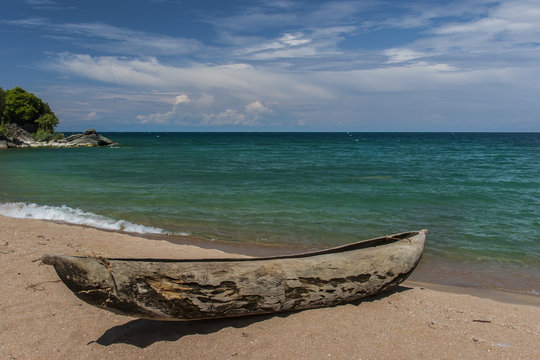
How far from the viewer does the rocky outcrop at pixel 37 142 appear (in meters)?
55.6

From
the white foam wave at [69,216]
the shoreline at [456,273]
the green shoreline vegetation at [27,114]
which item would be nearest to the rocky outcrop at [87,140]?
the green shoreline vegetation at [27,114]

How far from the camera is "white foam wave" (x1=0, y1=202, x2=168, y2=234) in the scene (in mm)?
11336

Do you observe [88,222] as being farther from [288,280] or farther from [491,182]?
[491,182]

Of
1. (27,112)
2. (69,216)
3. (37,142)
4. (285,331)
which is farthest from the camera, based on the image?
(27,112)

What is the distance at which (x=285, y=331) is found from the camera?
4.79 metres

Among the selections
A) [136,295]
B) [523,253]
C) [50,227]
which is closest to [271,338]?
[136,295]

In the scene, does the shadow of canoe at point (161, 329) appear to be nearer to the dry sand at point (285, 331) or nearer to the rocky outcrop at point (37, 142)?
the dry sand at point (285, 331)

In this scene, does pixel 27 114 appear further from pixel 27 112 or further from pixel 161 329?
pixel 161 329

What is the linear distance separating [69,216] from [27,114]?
6072 centimetres

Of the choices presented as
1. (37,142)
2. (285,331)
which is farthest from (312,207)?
(37,142)

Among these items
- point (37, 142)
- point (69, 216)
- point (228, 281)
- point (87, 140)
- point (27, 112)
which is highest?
point (27, 112)

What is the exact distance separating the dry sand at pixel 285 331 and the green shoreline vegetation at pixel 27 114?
215 feet

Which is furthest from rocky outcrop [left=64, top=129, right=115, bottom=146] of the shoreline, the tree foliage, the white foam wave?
the shoreline

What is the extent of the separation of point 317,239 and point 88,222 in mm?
7330
